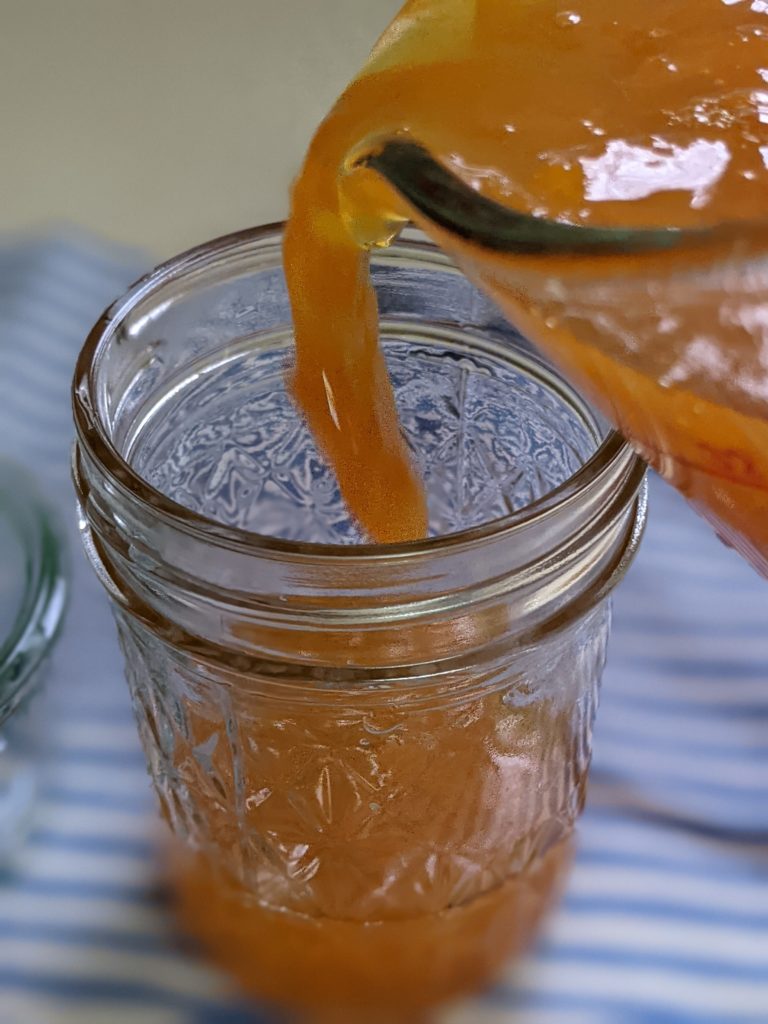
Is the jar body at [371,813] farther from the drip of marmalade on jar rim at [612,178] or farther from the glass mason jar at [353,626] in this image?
the drip of marmalade on jar rim at [612,178]

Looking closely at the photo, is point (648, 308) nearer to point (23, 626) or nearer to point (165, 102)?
point (23, 626)

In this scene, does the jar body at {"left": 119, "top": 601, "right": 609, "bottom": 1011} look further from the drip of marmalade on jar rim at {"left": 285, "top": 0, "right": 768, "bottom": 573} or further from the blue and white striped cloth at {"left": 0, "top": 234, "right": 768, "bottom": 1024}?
the drip of marmalade on jar rim at {"left": 285, "top": 0, "right": 768, "bottom": 573}

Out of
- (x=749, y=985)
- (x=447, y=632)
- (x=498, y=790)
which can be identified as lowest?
(x=749, y=985)

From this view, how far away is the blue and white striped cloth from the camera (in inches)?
23.8

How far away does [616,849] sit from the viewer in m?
0.67

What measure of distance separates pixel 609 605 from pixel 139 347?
0.77 feet

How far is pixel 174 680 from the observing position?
1.86 ft

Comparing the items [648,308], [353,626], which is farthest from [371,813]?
[648,308]

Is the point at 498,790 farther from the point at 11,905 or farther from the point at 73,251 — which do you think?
the point at 73,251

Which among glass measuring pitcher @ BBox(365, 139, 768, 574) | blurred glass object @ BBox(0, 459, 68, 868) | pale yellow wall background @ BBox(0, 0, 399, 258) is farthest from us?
pale yellow wall background @ BBox(0, 0, 399, 258)

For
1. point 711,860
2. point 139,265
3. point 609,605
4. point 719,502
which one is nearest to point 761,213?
point 719,502

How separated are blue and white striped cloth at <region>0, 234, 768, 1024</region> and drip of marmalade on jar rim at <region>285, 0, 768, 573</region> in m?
0.22

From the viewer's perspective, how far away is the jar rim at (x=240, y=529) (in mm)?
464

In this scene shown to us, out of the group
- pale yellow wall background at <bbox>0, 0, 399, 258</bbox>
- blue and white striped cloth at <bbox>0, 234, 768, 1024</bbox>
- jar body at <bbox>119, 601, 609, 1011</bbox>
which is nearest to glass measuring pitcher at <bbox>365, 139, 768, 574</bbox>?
jar body at <bbox>119, 601, 609, 1011</bbox>
